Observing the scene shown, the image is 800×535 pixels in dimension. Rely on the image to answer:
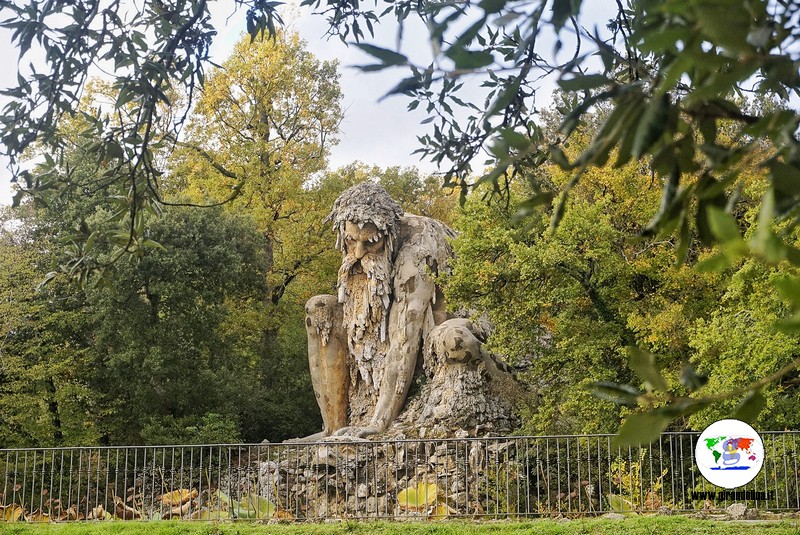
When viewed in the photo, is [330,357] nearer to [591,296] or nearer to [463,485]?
[463,485]

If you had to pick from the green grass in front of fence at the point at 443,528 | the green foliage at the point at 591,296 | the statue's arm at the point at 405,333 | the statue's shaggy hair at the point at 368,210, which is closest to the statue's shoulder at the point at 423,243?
the statue's arm at the point at 405,333

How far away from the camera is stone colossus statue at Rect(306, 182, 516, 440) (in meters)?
12.7

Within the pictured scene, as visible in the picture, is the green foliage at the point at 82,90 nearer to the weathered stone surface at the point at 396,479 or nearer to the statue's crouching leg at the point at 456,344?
the weathered stone surface at the point at 396,479

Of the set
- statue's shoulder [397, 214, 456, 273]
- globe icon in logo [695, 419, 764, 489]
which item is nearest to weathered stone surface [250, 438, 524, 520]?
globe icon in logo [695, 419, 764, 489]

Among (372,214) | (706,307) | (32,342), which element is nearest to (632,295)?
(706,307)

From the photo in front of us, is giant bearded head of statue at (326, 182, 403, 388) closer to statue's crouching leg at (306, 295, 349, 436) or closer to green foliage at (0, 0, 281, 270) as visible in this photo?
statue's crouching leg at (306, 295, 349, 436)

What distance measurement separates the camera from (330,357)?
13742mm

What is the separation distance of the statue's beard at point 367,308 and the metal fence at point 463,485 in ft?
5.21

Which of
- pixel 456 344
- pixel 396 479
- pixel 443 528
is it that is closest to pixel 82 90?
pixel 443 528

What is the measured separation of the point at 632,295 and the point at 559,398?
1.67 meters

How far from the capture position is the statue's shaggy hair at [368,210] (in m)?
12.7

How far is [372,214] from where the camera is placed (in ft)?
41.6

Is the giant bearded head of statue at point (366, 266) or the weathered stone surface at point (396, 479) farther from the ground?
the giant bearded head of statue at point (366, 266)

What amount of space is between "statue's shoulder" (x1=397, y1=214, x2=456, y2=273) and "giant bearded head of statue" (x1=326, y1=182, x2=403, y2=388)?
7.5 inches
